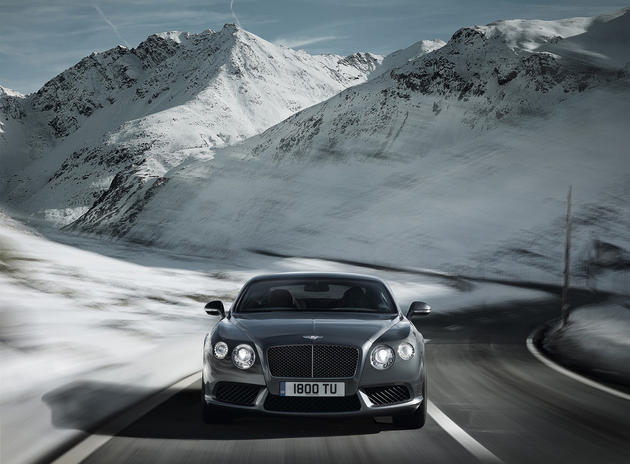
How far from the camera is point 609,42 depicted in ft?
363

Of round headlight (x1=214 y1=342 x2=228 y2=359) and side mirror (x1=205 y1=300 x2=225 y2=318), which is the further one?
side mirror (x1=205 y1=300 x2=225 y2=318)

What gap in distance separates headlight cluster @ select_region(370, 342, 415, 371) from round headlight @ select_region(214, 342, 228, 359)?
122 centimetres

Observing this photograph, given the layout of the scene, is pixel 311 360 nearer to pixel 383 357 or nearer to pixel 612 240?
pixel 383 357

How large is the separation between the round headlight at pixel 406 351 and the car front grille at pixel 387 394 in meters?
0.25

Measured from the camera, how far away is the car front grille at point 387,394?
21.2 feet

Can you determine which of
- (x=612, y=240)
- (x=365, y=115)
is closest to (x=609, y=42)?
(x=365, y=115)

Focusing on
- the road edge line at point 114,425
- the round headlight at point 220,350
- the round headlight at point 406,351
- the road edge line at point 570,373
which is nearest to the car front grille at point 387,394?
the round headlight at point 406,351

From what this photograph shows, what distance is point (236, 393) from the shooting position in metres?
6.57

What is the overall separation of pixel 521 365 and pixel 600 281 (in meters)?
50.9

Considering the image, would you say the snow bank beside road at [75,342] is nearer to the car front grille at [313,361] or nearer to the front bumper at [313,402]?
the front bumper at [313,402]

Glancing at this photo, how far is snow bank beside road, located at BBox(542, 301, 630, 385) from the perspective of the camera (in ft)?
37.0

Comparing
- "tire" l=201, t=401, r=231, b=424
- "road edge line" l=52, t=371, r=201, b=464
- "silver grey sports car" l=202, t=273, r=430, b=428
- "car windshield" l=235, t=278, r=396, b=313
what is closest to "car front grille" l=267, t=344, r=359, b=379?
"silver grey sports car" l=202, t=273, r=430, b=428

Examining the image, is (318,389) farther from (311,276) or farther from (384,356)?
(311,276)

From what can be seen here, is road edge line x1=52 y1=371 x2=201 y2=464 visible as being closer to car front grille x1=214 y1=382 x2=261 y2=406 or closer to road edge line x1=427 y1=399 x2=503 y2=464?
car front grille x1=214 y1=382 x2=261 y2=406
